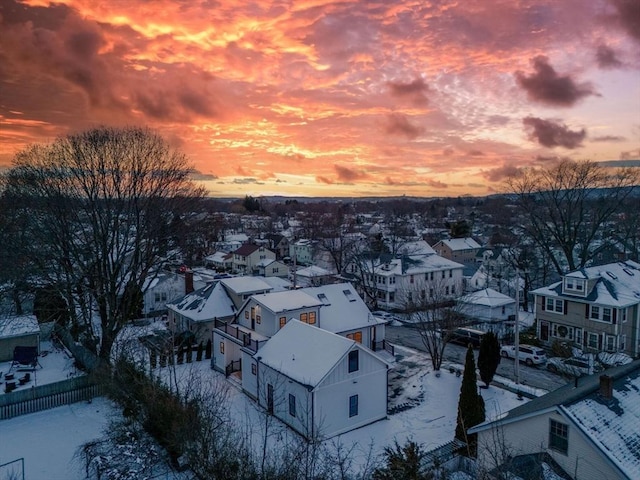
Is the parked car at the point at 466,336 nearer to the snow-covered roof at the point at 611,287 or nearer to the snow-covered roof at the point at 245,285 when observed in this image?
the snow-covered roof at the point at 611,287

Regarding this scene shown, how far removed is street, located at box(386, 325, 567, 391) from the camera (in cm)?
2444

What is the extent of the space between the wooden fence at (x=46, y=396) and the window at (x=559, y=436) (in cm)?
1952

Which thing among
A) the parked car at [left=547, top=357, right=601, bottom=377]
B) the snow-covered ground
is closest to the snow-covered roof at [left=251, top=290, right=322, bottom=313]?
the snow-covered ground

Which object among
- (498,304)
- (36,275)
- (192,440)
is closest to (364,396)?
(192,440)

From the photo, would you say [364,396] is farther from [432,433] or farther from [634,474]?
[634,474]

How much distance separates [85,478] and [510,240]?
70268 mm

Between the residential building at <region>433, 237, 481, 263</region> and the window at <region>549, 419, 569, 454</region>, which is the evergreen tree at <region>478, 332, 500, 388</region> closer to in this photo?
the window at <region>549, 419, 569, 454</region>

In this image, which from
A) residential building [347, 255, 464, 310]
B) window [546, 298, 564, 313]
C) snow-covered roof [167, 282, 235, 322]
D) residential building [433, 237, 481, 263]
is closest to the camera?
snow-covered roof [167, 282, 235, 322]

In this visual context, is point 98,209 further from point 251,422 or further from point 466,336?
point 466,336

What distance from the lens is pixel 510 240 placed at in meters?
71.9

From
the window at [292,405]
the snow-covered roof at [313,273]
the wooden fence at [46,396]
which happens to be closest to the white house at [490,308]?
the snow-covered roof at [313,273]

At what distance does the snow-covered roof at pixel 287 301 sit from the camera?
81.0 feet

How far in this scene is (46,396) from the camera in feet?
67.5

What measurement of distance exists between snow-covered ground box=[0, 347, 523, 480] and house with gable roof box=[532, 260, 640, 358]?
11.2 meters
